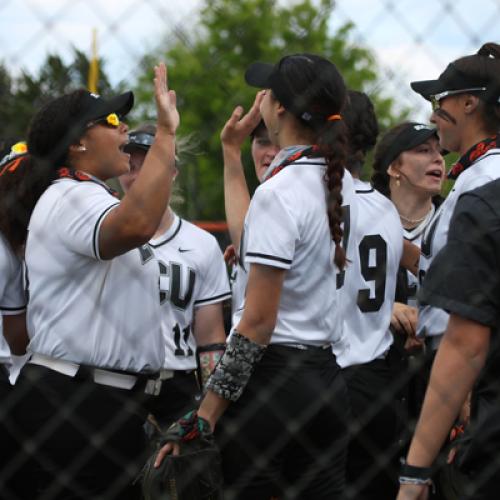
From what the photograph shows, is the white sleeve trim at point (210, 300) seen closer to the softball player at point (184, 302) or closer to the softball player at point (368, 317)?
the softball player at point (184, 302)

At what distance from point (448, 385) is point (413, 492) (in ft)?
0.87

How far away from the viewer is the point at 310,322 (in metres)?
2.44

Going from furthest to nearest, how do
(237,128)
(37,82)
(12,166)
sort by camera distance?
(237,128)
(12,166)
(37,82)

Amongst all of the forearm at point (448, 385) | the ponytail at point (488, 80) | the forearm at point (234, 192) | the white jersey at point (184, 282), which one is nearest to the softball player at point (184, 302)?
the white jersey at point (184, 282)

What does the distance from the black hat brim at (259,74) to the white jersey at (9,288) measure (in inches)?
41.2

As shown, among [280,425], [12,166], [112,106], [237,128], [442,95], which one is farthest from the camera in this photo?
[237,128]

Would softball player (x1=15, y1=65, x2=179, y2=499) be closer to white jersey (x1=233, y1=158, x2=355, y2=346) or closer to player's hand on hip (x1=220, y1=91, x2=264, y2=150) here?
white jersey (x1=233, y1=158, x2=355, y2=346)

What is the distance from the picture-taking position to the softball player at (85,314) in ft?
8.00

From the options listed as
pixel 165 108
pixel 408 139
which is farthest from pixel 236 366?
pixel 408 139

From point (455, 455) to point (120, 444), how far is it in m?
1.03

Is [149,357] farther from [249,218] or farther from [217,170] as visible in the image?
[217,170]

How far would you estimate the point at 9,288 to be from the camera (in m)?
3.05

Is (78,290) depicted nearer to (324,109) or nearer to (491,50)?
(324,109)

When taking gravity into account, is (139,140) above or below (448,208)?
above
